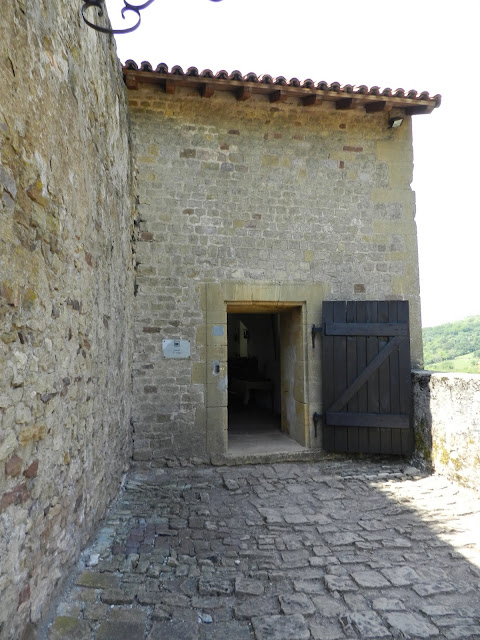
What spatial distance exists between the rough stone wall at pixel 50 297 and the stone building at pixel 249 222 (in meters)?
1.49

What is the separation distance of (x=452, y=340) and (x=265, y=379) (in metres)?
32.6

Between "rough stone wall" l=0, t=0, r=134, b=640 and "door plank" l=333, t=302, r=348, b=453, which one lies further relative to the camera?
"door plank" l=333, t=302, r=348, b=453

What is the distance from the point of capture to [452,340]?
36.9m

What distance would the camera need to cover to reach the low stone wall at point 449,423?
4.51 m

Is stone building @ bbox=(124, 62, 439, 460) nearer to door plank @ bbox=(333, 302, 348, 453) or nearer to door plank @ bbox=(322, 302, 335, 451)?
door plank @ bbox=(322, 302, 335, 451)

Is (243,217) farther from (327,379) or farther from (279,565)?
(279,565)

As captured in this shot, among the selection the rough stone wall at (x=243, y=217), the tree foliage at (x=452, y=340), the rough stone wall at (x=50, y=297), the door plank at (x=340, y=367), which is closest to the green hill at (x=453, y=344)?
the tree foliage at (x=452, y=340)

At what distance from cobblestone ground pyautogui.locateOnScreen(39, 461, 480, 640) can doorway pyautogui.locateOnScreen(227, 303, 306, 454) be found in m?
1.49

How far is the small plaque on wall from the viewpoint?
5543 mm

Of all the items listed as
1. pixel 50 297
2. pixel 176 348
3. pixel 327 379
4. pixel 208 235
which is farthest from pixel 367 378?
pixel 50 297

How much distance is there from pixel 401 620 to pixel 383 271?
14.7 ft

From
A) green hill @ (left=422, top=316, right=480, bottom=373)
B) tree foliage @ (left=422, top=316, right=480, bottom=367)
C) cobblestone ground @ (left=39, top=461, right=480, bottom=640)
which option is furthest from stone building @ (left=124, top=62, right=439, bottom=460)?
tree foliage @ (left=422, top=316, right=480, bottom=367)

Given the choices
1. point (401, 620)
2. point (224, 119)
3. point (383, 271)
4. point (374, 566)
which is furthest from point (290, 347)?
point (401, 620)

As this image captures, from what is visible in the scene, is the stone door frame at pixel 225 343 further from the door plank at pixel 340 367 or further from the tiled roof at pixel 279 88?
the tiled roof at pixel 279 88
